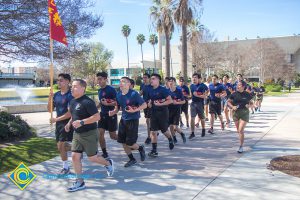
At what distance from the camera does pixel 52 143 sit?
9281 millimetres

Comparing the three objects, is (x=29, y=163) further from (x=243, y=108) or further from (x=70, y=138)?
(x=243, y=108)

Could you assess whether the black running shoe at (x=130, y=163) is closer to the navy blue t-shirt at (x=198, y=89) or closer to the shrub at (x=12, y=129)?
the navy blue t-shirt at (x=198, y=89)

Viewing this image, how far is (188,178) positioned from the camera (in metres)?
5.73

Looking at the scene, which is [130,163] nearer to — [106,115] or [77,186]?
[106,115]

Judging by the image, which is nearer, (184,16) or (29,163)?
(29,163)

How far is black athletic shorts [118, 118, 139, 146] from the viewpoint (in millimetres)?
6535

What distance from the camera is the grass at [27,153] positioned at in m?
7.04

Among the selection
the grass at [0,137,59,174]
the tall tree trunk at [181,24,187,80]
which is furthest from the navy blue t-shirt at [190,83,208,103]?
the tall tree trunk at [181,24,187,80]

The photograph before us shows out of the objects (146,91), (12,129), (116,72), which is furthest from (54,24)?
(116,72)

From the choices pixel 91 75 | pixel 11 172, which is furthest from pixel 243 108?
pixel 91 75

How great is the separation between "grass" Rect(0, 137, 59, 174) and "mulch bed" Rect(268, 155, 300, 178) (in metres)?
4.93

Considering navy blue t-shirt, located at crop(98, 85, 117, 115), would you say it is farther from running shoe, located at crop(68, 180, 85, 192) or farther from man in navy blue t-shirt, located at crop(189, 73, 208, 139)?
man in navy blue t-shirt, located at crop(189, 73, 208, 139)

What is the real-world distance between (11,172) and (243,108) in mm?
5221

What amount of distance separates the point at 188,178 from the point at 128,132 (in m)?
1.54
